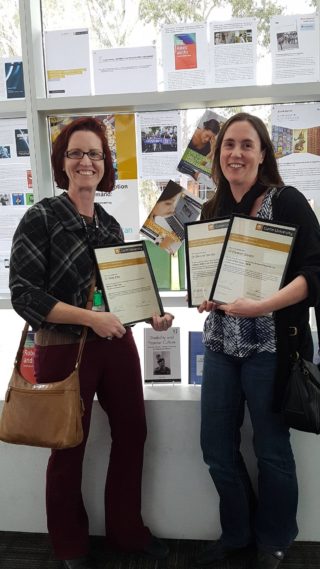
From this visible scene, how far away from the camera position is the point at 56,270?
1.56 m

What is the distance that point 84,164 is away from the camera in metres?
1.59

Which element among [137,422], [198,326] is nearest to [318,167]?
[198,326]

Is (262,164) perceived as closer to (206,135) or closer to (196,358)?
(206,135)

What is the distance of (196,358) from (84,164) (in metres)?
0.97

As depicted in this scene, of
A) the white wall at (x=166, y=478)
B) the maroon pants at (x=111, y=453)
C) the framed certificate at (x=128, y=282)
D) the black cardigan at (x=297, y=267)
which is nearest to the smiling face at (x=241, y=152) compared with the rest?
the black cardigan at (x=297, y=267)

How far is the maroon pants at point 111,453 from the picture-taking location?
1.64m

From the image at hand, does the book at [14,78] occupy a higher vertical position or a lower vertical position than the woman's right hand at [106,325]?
higher

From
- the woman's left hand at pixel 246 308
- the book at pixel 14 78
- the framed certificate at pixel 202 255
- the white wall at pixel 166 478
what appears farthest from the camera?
the book at pixel 14 78

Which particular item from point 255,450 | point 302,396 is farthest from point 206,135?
point 255,450

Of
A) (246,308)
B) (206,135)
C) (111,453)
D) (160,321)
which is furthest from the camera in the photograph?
(206,135)

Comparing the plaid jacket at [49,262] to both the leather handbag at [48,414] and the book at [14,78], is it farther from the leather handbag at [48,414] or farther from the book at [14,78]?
the book at [14,78]

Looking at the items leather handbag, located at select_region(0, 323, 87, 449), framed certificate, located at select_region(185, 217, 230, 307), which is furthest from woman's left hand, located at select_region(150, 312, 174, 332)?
leather handbag, located at select_region(0, 323, 87, 449)

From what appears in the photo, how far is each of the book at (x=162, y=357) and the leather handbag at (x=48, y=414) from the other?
540 mm

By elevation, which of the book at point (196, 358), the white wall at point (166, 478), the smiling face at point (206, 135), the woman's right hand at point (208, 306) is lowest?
the white wall at point (166, 478)
